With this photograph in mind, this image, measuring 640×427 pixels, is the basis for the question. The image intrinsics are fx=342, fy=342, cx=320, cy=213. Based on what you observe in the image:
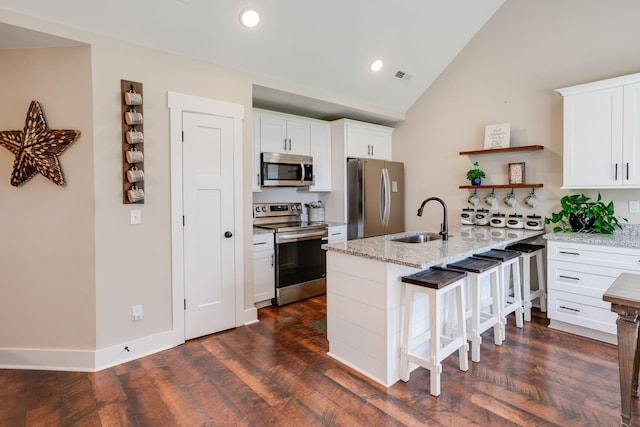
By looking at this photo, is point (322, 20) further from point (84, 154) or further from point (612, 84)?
point (612, 84)

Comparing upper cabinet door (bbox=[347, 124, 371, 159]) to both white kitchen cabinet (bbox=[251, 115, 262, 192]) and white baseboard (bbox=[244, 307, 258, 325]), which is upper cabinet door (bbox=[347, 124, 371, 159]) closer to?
white kitchen cabinet (bbox=[251, 115, 262, 192])

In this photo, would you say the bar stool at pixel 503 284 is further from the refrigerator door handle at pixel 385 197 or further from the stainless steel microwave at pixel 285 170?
the stainless steel microwave at pixel 285 170

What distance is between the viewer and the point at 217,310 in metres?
3.17

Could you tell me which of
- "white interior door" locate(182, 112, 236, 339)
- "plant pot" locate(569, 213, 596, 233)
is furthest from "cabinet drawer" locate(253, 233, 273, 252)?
"plant pot" locate(569, 213, 596, 233)

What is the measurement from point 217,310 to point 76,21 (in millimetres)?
2481

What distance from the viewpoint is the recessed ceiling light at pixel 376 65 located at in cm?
391

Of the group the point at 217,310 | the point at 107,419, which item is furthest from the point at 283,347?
the point at 107,419

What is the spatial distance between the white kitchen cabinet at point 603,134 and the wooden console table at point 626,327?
163 centimetres

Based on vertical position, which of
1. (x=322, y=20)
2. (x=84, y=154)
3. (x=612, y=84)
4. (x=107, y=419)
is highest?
(x=322, y=20)

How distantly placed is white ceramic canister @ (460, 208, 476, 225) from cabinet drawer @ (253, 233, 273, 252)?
2.44m

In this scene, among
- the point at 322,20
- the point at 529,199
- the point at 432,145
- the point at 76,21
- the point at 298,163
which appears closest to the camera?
the point at 76,21

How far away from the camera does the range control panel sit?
14.5 ft

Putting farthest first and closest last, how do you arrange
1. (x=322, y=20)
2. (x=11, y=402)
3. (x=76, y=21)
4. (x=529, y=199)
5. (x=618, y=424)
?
(x=529, y=199) < (x=322, y=20) < (x=76, y=21) < (x=11, y=402) < (x=618, y=424)

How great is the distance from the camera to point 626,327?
1772mm
